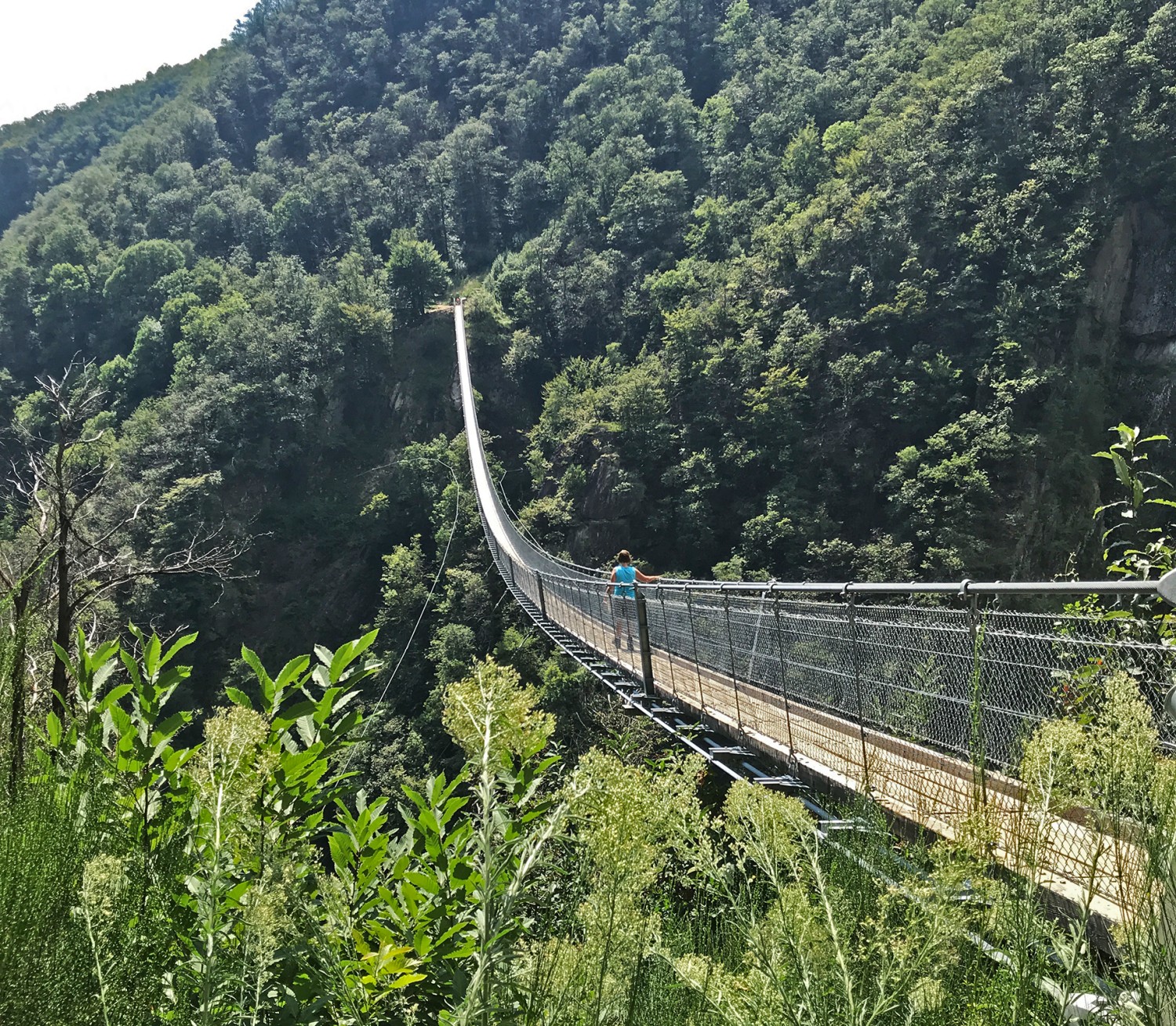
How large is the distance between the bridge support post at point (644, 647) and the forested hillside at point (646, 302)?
2.67 metres

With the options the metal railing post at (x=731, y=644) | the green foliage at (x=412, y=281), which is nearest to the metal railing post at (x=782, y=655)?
the metal railing post at (x=731, y=644)

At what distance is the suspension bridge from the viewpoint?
718 millimetres

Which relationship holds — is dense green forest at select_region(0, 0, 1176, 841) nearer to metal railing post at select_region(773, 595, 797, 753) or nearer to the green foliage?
the green foliage

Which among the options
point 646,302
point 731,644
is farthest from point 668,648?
point 646,302

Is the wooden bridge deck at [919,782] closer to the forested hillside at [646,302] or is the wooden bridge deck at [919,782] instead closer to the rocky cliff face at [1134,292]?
the forested hillside at [646,302]

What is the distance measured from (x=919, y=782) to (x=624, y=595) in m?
4.83

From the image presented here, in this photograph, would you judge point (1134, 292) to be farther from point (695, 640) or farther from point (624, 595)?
point (695, 640)

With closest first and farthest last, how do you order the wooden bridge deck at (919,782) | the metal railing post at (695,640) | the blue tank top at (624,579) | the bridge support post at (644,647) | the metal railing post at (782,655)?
the wooden bridge deck at (919,782) < the metal railing post at (782,655) < the metal railing post at (695,640) < the bridge support post at (644,647) < the blue tank top at (624,579)

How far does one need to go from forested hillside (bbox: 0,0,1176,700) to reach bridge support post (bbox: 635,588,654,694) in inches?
105

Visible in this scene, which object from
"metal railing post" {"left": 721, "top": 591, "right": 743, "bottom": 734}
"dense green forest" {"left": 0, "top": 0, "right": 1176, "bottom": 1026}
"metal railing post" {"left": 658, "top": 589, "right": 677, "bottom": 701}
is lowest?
"metal railing post" {"left": 658, "top": 589, "right": 677, "bottom": 701}

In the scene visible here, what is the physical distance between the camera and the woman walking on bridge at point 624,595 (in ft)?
21.0

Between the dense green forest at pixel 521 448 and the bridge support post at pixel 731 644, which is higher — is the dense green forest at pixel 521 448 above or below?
above

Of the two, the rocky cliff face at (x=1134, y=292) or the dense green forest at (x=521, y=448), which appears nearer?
the dense green forest at (x=521, y=448)

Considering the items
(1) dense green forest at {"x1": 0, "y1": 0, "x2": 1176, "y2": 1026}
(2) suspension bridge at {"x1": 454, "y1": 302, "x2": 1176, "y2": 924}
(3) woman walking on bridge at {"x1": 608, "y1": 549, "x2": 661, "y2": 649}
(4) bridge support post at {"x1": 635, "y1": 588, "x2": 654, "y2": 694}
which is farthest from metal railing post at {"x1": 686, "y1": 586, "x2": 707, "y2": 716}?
(1) dense green forest at {"x1": 0, "y1": 0, "x2": 1176, "y2": 1026}
